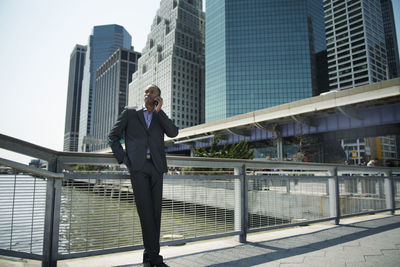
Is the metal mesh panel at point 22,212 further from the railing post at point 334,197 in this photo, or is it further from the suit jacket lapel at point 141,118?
the railing post at point 334,197

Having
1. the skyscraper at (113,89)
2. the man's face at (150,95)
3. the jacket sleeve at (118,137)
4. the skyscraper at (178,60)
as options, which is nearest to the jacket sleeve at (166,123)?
the man's face at (150,95)

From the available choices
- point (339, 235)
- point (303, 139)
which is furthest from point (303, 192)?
point (303, 139)

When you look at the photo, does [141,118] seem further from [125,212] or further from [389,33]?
[389,33]

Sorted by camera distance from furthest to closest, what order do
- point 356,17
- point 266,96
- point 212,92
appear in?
1. point 356,17
2. point 212,92
3. point 266,96

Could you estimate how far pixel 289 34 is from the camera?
85.4 metres

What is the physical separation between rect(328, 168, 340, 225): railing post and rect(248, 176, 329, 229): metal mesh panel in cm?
18

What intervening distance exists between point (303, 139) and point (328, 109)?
5.92m

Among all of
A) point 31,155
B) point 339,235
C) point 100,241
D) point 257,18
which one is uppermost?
point 257,18

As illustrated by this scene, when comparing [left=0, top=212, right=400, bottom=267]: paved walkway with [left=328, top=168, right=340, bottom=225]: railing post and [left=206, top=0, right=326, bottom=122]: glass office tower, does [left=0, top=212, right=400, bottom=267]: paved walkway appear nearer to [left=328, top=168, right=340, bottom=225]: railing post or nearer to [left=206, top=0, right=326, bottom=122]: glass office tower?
[left=328, top=168, right=340, bottom=225]: railing post

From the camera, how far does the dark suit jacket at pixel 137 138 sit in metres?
2.58

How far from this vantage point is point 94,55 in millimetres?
185125

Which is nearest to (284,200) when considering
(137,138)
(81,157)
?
(137,138)

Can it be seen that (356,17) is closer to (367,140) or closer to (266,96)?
(367,140)

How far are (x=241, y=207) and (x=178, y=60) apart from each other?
104 meters
